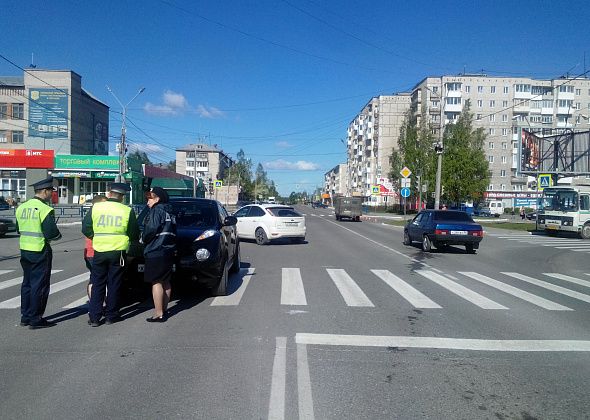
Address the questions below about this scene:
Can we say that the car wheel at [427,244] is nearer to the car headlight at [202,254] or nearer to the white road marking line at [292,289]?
the white road marking line at [292,289]

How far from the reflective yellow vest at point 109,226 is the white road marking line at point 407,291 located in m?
4.61

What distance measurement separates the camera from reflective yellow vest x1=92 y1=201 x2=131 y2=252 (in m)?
5.97

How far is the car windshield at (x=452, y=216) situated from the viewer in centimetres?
1669

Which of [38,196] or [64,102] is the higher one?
[64,102]

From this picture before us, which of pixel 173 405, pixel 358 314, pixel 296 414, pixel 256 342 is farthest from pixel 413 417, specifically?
pixel 358 314

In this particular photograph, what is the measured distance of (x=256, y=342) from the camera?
5.53 metres

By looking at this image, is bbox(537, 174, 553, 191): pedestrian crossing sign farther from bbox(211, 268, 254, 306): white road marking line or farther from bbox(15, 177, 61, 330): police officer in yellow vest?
bbox(15, 177, 61, 330): police officer in yellow vest

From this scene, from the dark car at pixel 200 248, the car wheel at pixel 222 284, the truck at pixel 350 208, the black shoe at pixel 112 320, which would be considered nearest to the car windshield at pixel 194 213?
the dark car at pixel 200 248

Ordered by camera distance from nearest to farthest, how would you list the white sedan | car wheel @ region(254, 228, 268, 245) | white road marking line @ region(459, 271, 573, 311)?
1. white road marking line @ region(459, 271, 573, 311)
2. the white sedan
3. car wheel @ region(254, 228, 268, 245)

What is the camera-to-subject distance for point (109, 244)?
5969mm

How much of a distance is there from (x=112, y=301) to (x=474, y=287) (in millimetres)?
6906

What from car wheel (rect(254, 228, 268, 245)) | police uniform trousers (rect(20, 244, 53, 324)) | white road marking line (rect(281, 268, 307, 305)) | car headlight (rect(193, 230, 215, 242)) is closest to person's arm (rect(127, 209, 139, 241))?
police uniform trousers (rect(20, 244, 53, 324))

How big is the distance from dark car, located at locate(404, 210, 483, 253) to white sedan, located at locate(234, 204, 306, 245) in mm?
4687

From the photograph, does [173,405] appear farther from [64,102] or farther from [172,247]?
[64,102]
